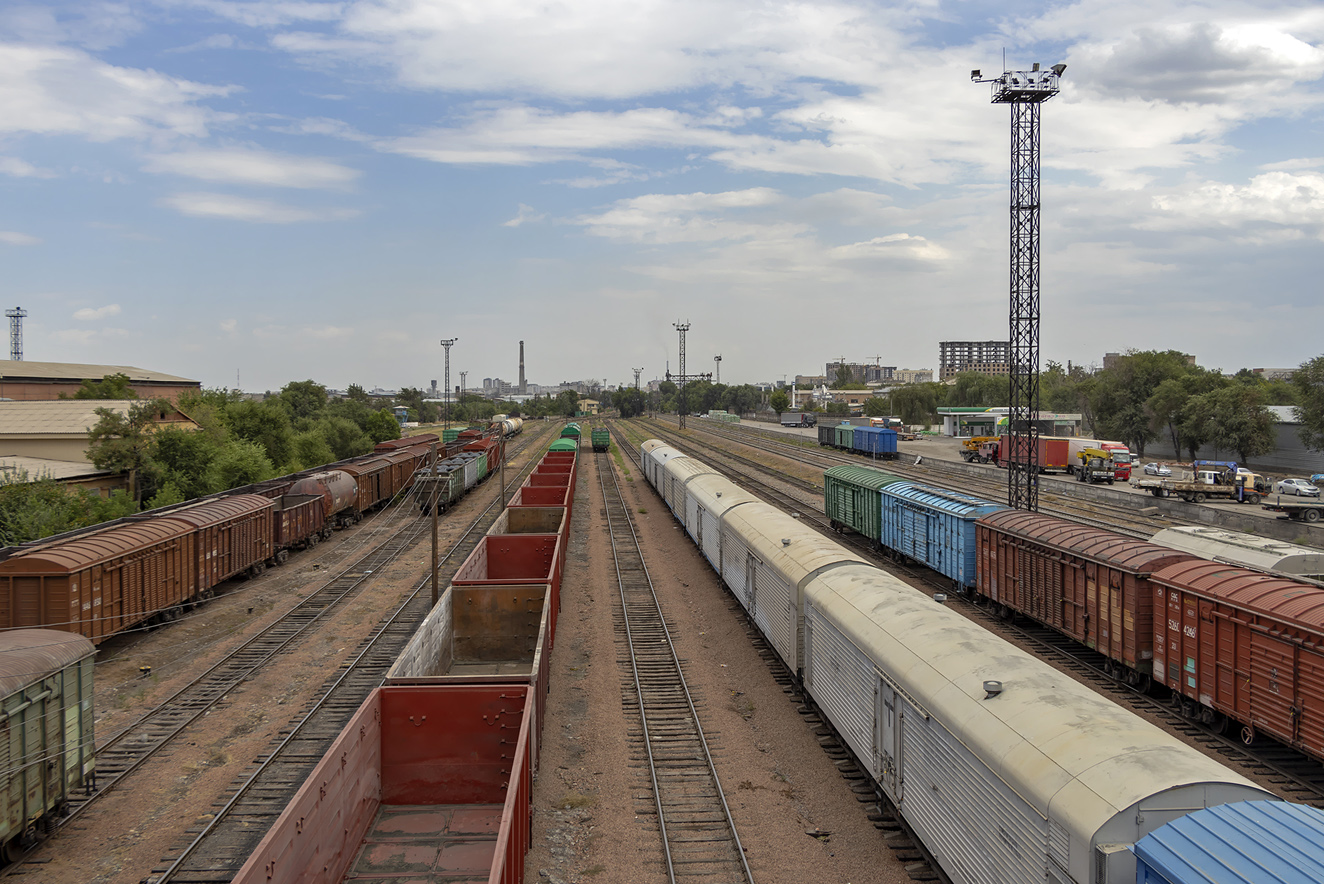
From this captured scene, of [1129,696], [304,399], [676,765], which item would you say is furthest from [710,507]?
[304,399]

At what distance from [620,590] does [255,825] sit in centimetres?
1617

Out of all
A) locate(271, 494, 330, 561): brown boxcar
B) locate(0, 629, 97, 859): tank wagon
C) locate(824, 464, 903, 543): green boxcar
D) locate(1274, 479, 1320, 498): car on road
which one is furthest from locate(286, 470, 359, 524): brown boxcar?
locate(1274, 479, 1320, 498): car on road

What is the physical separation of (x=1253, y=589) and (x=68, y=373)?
10506cm

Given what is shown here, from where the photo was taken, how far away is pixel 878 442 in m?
72.9

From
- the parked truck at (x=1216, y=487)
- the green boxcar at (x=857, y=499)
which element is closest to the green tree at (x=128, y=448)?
the green boxcar at (x=857, y=499)

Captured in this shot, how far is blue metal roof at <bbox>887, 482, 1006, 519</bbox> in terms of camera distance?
961 inches

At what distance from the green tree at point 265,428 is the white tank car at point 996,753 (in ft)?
183

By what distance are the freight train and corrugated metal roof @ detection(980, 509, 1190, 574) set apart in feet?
79.6

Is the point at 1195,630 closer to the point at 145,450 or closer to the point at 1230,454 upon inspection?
the point at 145,450

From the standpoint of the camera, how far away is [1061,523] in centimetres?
2095

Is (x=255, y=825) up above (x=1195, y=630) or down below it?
below

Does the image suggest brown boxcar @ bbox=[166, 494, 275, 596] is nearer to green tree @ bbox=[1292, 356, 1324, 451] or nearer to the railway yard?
the railway yard

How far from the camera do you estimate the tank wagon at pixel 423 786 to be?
9.25 m

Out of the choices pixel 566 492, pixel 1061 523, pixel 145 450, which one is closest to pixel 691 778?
pixel 1061 523
